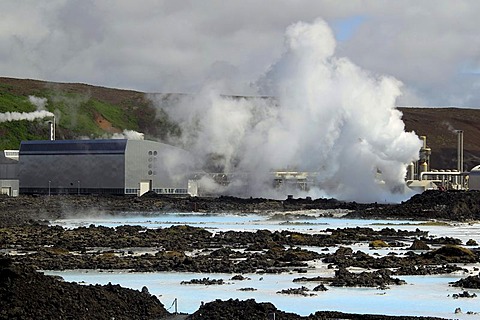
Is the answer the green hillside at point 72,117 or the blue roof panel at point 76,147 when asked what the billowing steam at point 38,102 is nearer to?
the green hillside at point 72,117

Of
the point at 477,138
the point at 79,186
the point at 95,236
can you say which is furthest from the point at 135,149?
the point at 477,138

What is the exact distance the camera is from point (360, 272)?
32.0m

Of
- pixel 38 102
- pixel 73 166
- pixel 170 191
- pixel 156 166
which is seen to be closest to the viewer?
pixel 156 166

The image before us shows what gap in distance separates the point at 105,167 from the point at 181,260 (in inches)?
2533

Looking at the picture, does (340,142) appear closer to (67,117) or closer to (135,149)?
(135,149)

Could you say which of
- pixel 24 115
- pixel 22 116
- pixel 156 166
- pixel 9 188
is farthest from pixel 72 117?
pixel 156 166

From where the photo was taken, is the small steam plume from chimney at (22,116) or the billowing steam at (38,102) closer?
the small steam plume from chimney at (22,116)

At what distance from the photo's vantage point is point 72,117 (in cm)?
15912

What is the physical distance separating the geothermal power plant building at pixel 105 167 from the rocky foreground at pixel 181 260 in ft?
91.3

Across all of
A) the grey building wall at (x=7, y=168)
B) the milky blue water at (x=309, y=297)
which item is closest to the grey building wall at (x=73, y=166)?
the grey building wall at (x=7, y=168)

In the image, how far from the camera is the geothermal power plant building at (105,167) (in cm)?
9719

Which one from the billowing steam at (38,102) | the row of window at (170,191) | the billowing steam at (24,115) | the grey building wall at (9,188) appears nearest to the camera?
the row of window at (170,191)

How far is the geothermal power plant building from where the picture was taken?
9719 cm

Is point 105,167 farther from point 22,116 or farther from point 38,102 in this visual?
point 38,102
